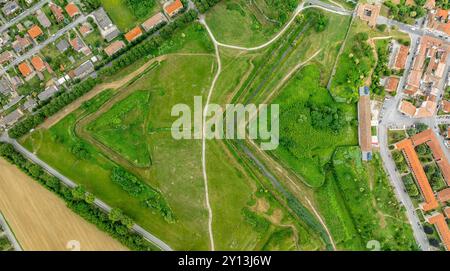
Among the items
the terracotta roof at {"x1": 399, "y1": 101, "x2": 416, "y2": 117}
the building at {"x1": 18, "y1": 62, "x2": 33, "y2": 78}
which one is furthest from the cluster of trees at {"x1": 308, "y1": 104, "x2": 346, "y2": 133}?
the building at {"x1": 18, "y1": 62, "x2": 33, "y2": 78}

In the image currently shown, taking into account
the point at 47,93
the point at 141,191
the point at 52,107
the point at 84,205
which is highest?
the point at 47,93

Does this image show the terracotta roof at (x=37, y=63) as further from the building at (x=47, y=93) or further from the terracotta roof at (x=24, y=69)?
the building at (x=47, y=93)

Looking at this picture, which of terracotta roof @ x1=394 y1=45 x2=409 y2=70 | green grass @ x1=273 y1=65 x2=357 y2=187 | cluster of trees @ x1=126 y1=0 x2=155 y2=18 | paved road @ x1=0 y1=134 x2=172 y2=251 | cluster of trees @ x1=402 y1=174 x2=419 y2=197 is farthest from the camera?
terracotta roof @ x1=394 y1=45 x2=409 y2=70

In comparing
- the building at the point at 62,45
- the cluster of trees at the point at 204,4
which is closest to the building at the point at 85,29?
the building at the point at 62,45

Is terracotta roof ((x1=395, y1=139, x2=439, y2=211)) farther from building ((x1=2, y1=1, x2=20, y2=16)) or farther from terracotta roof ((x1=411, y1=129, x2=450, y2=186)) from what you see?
building ((x1=2, y1=1, x2=20, y2=16))

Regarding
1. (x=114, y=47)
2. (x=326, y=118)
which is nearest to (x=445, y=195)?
(x=326, y=118)

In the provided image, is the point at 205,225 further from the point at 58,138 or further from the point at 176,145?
the point at 58,138

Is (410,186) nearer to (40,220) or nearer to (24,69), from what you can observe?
(40,220)
